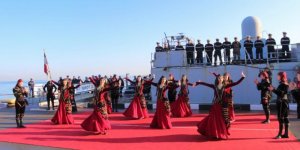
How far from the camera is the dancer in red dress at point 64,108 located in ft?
46.4

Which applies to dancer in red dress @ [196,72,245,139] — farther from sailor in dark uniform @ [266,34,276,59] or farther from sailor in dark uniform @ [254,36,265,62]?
sailor in dark uniform @ [266,34,276,59]

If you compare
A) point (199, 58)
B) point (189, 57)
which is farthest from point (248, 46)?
point (189, 57)

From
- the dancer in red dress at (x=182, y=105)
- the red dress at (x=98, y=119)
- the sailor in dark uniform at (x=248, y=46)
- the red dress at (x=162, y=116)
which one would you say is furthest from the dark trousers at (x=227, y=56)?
the red dress at (x=98, y=119)

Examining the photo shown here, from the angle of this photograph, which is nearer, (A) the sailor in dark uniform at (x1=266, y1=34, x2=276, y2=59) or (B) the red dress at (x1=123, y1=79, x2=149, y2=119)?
(B) the red dress at (x1=123, y1=79, x2=149, y2=119)

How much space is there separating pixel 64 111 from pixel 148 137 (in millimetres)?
5092

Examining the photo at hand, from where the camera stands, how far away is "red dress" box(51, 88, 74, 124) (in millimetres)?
14141

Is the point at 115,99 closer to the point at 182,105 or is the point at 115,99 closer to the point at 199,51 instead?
the point at 182,105

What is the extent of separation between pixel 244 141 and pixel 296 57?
11375 mm

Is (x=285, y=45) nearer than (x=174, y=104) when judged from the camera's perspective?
No

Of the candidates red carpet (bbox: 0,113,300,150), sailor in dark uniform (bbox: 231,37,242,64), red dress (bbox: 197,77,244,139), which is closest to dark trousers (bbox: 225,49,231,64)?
sailor in dark uniform (bbox: 231,37,242,64)

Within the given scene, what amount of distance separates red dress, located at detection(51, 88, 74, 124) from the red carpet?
425 millimetres

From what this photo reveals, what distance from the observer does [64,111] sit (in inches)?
564

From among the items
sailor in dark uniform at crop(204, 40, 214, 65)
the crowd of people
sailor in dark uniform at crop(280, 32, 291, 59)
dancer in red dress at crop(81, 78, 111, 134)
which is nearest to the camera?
the crowd of people

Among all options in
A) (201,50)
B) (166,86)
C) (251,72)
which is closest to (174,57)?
(201,50)
